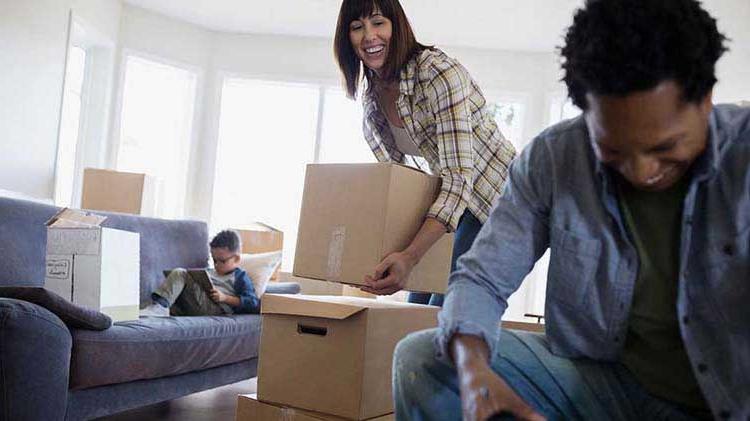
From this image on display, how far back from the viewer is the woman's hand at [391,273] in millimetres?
1843

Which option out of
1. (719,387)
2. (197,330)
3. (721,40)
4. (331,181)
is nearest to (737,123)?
(721,40)

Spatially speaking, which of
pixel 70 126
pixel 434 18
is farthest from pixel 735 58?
pixel 70 126

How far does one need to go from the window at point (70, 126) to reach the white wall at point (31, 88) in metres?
0.23

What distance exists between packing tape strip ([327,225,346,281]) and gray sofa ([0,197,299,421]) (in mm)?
767

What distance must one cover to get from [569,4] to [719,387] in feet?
16.7

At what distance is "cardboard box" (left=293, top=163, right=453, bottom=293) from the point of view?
73.8 inches

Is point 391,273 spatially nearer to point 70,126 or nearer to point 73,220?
point 73,220

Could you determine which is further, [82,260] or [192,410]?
[192,410]

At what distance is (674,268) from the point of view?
104 cm

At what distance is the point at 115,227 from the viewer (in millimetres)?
3287

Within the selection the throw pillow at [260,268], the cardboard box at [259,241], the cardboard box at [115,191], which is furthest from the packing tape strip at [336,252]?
the cardboard box at [259,241]

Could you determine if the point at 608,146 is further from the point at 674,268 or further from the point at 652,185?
the point at 674,268

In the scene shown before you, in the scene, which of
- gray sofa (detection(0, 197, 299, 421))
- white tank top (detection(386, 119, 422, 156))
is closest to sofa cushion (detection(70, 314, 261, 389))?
gray sofa (detection(0, 197, 299, 421))

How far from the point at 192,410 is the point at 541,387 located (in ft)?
7.43
